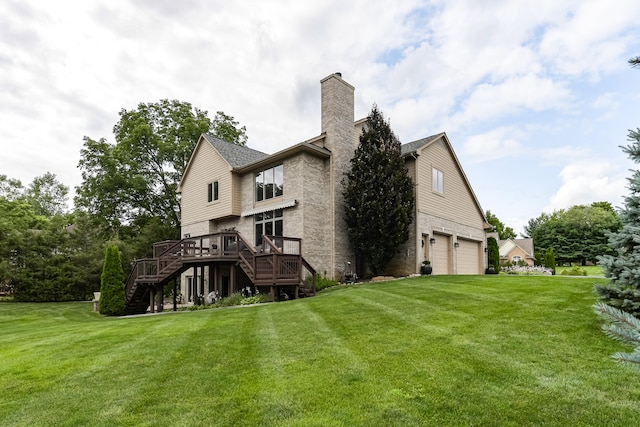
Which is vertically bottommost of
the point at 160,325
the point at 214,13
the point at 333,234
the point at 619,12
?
the point at 160,325

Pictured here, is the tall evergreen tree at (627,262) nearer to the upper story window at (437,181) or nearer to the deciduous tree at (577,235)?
the upper story window at (437,181)

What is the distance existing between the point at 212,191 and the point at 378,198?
1028 centimetres

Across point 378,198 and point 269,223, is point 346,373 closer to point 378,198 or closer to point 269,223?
point 378,198

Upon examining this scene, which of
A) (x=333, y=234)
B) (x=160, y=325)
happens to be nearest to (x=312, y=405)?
(x=160, y=325)

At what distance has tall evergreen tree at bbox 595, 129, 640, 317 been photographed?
16.5 ft

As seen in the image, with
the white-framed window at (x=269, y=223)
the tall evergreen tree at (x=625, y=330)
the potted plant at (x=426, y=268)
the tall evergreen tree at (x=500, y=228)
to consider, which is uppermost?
the tall evergreen tree at (x=500, y=228)

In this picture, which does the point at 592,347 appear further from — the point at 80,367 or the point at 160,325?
the point at 160,325

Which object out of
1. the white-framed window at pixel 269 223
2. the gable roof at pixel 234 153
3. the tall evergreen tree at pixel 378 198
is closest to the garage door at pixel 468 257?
the tall evergreen tree at pixel 378 198

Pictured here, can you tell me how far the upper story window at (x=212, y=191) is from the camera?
21.6 meters

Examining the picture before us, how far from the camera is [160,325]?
9445 mm

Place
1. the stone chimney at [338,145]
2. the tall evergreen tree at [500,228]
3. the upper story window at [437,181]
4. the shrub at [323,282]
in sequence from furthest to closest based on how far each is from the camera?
the tall evergreen tree at [500,228], the upper story window at [437,181], the stone chimney at [338,145], the shrub at [323,282]

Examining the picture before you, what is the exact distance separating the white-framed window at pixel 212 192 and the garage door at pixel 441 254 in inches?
474

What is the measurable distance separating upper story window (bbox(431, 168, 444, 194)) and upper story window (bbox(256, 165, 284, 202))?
301 inches

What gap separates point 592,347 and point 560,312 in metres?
2.15
